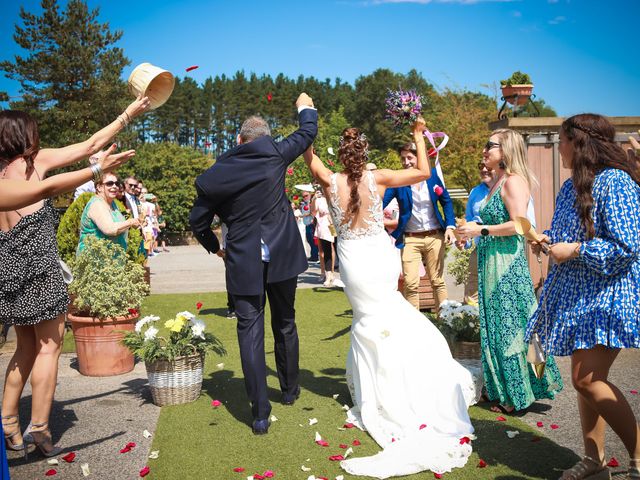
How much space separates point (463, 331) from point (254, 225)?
232 cm

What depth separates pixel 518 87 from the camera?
9.66 metres

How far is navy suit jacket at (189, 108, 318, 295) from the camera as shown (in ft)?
16.1

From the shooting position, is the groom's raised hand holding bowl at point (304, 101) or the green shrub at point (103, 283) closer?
the groom's raised hand holding bowl at point (304, 101)

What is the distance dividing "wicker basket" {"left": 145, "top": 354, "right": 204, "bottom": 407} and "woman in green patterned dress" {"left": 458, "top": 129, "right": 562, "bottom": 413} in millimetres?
2531

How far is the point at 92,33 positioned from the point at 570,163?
29.7m

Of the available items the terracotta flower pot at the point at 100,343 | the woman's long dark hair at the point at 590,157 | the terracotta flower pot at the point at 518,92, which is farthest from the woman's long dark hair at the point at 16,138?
the terracotta flower pot at the point at 518,92

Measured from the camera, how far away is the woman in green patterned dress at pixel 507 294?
5020 millimetres

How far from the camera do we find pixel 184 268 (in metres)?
17.4

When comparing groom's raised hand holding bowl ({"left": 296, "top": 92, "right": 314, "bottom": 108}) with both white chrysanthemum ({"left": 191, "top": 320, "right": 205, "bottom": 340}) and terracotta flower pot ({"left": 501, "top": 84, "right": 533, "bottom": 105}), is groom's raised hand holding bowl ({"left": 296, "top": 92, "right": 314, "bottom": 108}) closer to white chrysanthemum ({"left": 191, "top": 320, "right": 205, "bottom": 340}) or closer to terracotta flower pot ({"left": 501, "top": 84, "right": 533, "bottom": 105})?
white chrysanthemum ({"left": 191, "top": 320, "right": 205, "bottom": 340})

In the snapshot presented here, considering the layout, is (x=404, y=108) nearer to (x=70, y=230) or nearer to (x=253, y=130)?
(x=253, y=130)

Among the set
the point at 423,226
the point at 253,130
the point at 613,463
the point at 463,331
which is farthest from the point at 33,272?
the point at 423,226

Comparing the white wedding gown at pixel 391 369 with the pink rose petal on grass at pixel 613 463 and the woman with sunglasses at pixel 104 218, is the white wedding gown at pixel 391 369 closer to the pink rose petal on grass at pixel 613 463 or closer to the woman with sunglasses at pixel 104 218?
the pink rose petal on grass at pixel 613 463

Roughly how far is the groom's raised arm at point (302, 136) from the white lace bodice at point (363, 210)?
1.30 feet

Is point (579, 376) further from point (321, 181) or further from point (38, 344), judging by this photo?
point (38, 344)
